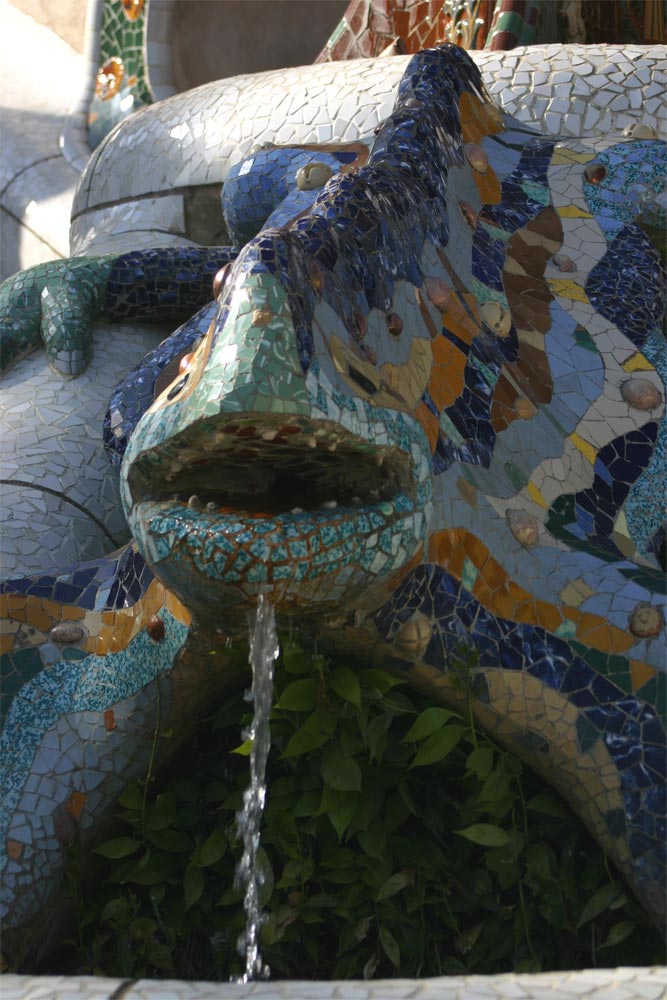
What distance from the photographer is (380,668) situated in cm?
246

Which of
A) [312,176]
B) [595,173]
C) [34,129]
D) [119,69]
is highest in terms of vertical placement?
[312,176]

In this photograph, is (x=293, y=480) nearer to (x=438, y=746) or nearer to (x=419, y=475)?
(x=419, y=475)

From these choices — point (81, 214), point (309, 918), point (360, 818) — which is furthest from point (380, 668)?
point (81, 214)

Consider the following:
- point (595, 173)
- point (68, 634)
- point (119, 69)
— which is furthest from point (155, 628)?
point (119, 69)

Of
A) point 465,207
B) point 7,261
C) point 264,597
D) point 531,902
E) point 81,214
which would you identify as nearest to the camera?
point 264,597

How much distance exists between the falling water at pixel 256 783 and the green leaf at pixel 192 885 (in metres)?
0.08

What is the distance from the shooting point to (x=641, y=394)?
294cm

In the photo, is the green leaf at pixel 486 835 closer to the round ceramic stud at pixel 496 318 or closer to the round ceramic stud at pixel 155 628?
the round ceramic stud at pixel 155 628

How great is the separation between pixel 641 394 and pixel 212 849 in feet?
3.52

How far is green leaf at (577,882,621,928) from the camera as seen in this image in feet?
7.88

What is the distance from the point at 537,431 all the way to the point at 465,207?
445 millimetres

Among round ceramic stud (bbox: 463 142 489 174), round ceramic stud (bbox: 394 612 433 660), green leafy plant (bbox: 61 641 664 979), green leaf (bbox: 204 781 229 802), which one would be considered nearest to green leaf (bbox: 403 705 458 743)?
green leafy plant (bbox: 61 641 664 979)

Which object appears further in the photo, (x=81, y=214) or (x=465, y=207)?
(x=81, y=214)

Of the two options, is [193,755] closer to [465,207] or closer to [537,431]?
[537,431]
